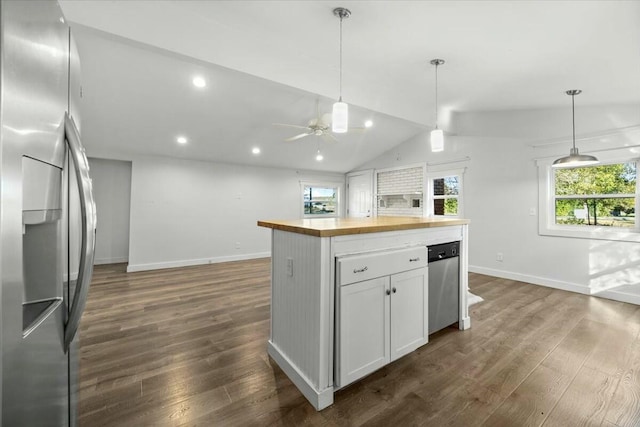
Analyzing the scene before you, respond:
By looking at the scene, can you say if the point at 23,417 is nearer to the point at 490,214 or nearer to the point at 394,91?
the point at 394,91

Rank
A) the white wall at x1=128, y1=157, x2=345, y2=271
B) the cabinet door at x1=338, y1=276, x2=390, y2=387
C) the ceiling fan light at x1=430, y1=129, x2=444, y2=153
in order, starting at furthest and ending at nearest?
the white wall at x1=128, y1=157, x2=345, y2=271
the ceiling fan light at x1=430, y1=129, x2=444, y2=153
the cabinet door at x1=338, y1=276, x2=390, y2=387

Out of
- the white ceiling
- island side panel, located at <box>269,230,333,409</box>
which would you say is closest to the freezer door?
island side panel, located at <box>269,230,333,409</box>

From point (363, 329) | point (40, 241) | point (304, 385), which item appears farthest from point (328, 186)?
point (40, 241)

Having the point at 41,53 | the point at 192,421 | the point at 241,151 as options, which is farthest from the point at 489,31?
the point at 241,151

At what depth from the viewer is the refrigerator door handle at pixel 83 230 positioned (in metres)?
0.85

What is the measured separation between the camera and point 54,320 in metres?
0.81

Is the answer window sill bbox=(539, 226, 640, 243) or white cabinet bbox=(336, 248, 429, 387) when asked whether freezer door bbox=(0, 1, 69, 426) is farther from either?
window sill bbox=(539, 226, 640, 243)

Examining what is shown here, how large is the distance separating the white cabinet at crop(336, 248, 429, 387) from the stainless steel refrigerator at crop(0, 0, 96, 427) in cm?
128

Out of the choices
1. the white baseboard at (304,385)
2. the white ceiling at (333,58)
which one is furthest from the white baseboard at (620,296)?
the white baseboard at (304,385)

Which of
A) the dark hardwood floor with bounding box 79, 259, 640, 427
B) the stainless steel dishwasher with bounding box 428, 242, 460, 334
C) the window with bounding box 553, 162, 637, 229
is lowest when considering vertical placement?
the dark hardwood floor with bounding box 79, 259, 640, 427

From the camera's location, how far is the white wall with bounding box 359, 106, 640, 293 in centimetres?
370

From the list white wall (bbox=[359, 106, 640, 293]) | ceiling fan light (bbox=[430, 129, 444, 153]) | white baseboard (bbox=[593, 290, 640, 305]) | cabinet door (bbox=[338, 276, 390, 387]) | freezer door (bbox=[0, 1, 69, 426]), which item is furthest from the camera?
white wall (bbox=[359, 106, 640, 293])

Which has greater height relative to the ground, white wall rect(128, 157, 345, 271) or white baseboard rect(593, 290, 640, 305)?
white wall rect(128, 157, 345, 271)

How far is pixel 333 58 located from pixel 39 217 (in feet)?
9.56
